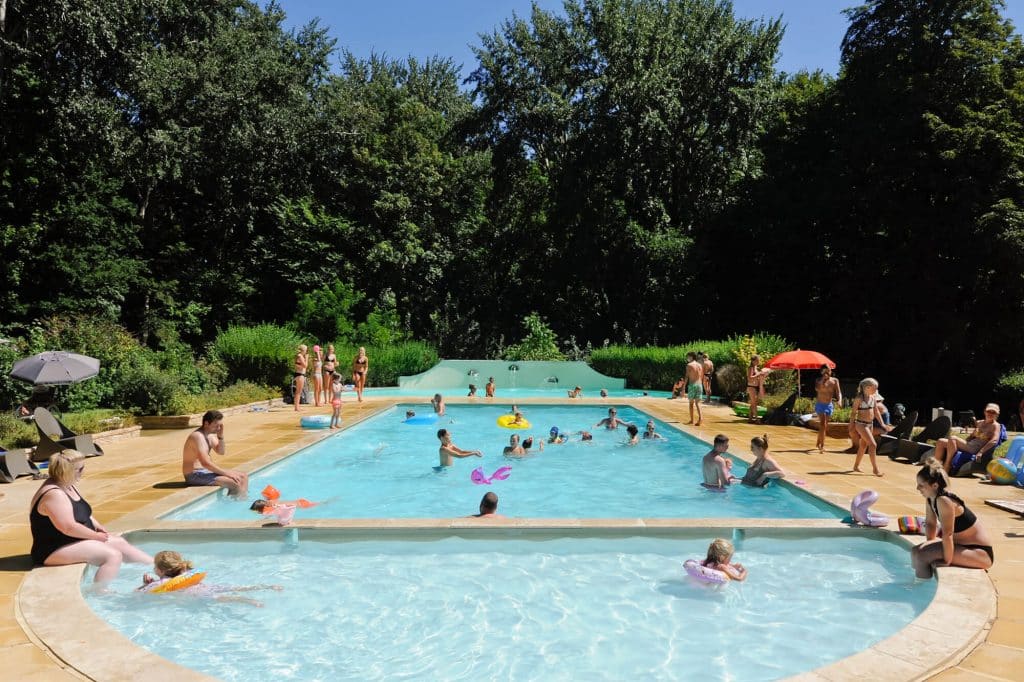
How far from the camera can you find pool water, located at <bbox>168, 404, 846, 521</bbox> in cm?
1016

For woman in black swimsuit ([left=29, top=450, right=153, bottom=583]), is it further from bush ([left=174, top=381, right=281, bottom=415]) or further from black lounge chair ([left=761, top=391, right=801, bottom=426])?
black lounge chair ([left=761, top=391, right=801, bottom=426])

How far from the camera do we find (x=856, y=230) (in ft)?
102

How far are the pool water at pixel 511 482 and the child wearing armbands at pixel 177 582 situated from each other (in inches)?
81.6

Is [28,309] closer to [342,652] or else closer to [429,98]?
[342,652]

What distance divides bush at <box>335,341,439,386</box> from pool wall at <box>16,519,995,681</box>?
1865cm

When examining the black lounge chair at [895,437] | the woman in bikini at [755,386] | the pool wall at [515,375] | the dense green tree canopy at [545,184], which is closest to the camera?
the black lounge chair at [895,437]

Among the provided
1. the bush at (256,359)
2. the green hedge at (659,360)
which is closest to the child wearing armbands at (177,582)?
the bush at (256,359)

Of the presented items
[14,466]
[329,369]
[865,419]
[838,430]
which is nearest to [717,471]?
[865,419]

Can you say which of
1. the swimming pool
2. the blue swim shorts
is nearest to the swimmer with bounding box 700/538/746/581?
the blue swim shorts

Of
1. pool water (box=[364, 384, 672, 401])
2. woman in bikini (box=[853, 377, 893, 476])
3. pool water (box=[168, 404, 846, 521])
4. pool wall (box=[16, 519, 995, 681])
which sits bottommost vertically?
pool water (box=[168, 404, 846, 521])

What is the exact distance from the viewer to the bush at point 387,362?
26.2 m

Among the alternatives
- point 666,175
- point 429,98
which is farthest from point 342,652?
point 429,98

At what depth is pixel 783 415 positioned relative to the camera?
16.9 m

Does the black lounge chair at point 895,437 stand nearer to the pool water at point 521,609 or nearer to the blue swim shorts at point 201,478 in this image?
the pool water at point 521,609
